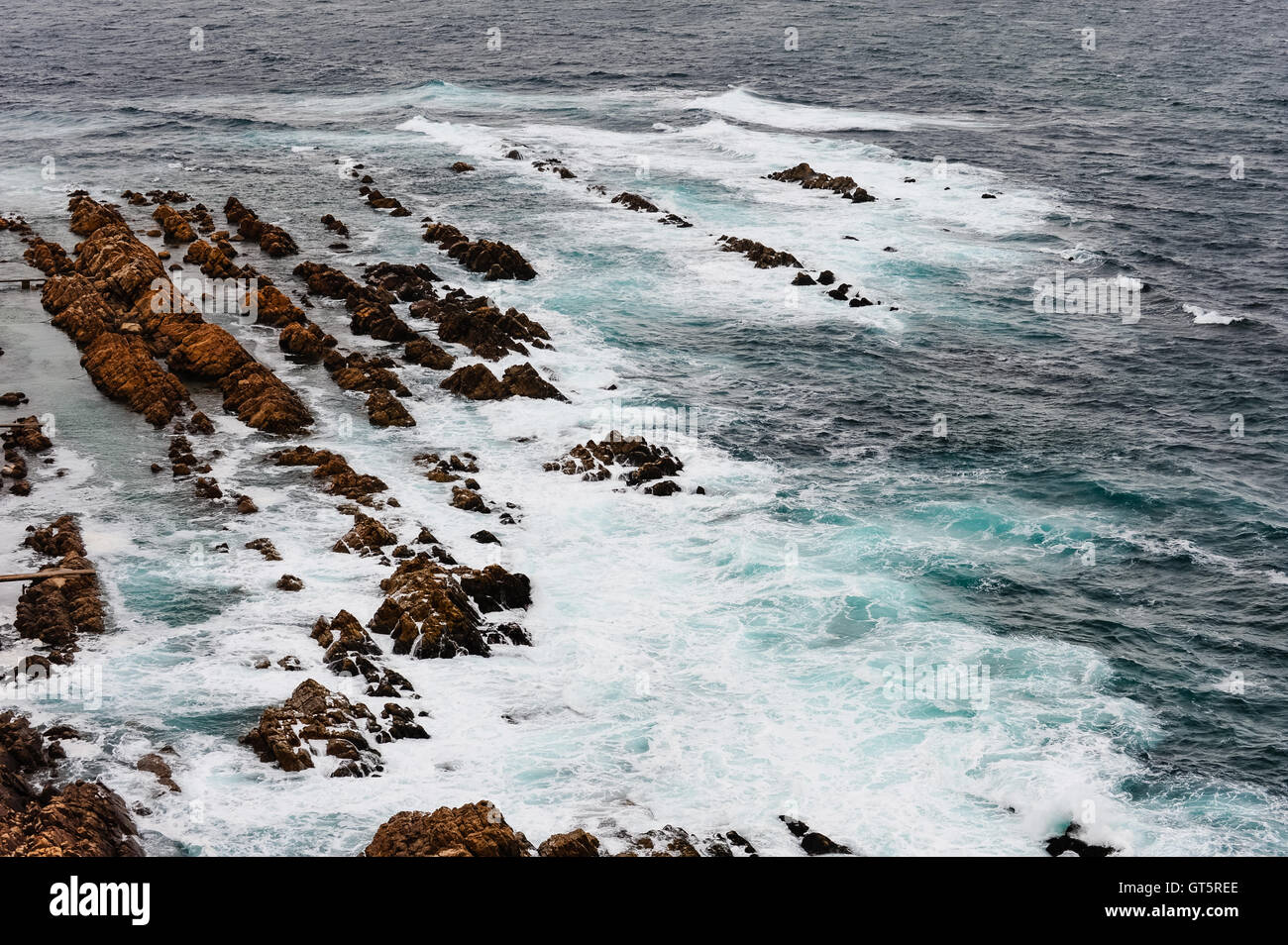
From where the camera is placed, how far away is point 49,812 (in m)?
19.0

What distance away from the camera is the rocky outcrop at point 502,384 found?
4262 centimetres

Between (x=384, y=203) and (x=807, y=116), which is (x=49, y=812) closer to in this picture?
(x=384, y=203)

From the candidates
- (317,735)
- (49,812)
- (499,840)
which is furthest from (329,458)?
(499,840)

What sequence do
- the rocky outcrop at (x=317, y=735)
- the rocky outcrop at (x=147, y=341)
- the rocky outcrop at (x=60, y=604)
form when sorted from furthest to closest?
the rocky outcrop at (x=147, y=341), the rocky outcrop at (x=60, y=604), the rocky outcrop at (x=317, y=735)

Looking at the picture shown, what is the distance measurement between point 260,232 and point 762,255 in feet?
86.2

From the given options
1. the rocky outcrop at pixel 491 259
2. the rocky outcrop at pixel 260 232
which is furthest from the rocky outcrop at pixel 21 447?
the rocky outcrop at pixel 491 259

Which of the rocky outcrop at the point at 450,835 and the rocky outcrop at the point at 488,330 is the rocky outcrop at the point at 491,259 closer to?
the rocky outcrop at the point at 488,330

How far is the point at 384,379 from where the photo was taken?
42.5 meters

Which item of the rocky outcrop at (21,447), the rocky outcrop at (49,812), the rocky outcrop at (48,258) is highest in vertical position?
the rocky outcrop at (48,258)

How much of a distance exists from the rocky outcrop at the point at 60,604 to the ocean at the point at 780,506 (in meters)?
0.49

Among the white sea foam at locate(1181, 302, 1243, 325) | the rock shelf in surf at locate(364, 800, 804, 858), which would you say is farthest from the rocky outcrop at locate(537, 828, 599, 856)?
the white sea foam at locate(1181, 302, 1243, 325)

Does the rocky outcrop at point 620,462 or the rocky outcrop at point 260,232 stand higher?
the rocky outcrop at point 260,232

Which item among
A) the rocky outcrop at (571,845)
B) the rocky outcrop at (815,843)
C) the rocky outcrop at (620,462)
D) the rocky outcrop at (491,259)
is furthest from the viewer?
the rocky outcrop at (491,259)

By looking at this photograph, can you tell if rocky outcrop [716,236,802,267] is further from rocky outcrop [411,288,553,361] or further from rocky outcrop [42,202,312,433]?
rocky outcrop [42,202,312,433]
